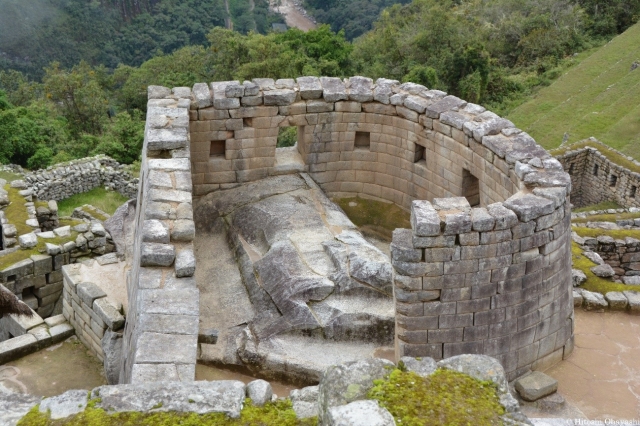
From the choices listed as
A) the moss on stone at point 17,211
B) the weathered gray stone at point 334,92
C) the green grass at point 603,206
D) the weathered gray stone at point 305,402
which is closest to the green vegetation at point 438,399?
the weathered gray stone at point 305,402

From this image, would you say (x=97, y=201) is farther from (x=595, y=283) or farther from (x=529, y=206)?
A: (x=529, y=206)

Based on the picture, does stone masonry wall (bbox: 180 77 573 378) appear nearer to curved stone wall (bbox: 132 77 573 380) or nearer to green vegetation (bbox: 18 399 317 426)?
curved stone wall (bbox: 132 77 573 380)

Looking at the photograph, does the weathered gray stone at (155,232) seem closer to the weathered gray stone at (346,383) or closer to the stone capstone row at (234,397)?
the stone capstone row at (234,397)

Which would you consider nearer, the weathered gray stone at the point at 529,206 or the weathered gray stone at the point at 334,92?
the weathered gray stone at the point at 529,206

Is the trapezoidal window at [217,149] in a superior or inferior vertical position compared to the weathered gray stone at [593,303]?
superior

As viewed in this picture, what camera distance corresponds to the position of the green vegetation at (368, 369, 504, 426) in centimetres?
667

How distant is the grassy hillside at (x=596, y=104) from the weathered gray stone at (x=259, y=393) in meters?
24.4

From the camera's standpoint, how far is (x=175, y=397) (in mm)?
7004

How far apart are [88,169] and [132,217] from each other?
34.3ft

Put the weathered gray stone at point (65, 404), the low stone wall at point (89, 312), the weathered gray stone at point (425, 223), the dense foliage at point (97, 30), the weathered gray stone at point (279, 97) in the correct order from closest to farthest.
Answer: the weathered gray stone at point (65, 404) → the weathered gray stone at point (425, 223) → the low stone wall at point (89, 312) → the weathered gray stone at point (279, 97) → the dense foliage at point (97, 30)

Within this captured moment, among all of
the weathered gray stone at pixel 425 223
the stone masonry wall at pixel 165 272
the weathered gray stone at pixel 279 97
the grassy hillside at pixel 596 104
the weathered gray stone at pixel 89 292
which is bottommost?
the grassy hillside at pixel 596 104

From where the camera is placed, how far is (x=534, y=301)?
11.0 metres

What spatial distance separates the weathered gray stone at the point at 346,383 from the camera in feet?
21.9

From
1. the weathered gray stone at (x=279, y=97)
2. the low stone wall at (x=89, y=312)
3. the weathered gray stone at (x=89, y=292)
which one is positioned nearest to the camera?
the low stone wall at (x=89, y=312)
